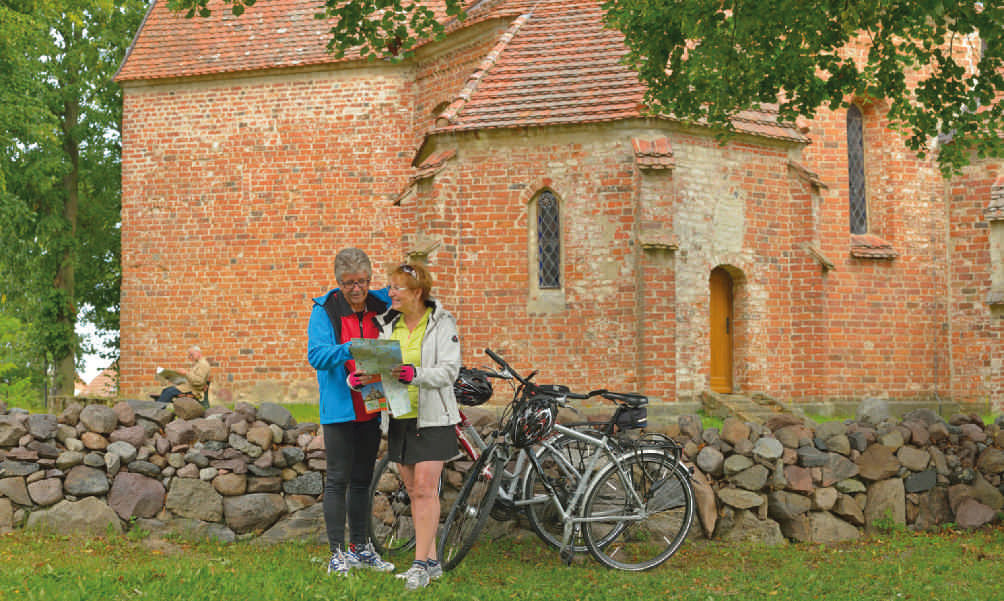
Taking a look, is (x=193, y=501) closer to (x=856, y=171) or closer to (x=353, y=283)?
(x=353, y=283)

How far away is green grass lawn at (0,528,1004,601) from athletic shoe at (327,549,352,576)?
0.31ft

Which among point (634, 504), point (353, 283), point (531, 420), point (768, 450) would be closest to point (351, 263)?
point (353, 283)

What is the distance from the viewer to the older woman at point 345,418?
5867mm

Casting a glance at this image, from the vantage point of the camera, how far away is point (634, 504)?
6547 millimetres

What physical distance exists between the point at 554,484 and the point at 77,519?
3.99m

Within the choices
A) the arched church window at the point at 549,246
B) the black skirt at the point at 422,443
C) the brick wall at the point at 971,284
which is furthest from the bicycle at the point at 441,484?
the brick wall at the point at 971,284

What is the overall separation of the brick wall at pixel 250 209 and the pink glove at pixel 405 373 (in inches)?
559

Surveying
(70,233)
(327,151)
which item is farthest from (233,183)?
(70,233)

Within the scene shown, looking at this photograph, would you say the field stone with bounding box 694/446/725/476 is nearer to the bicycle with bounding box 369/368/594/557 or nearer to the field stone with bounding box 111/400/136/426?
the bicycle with bounding box 369/368/594/557

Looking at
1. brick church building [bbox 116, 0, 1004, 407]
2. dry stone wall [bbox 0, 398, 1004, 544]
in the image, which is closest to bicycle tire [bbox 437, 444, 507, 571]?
dry stone wall [bbox 0, 398, 1004, 544]

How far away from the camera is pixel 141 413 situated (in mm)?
8055

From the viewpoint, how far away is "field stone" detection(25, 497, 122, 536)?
7445 millimetres

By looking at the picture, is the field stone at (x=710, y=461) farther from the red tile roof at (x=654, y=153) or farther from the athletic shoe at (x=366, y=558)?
the red tile roof at (x=654, y=153)

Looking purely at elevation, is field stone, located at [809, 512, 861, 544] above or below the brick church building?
below
